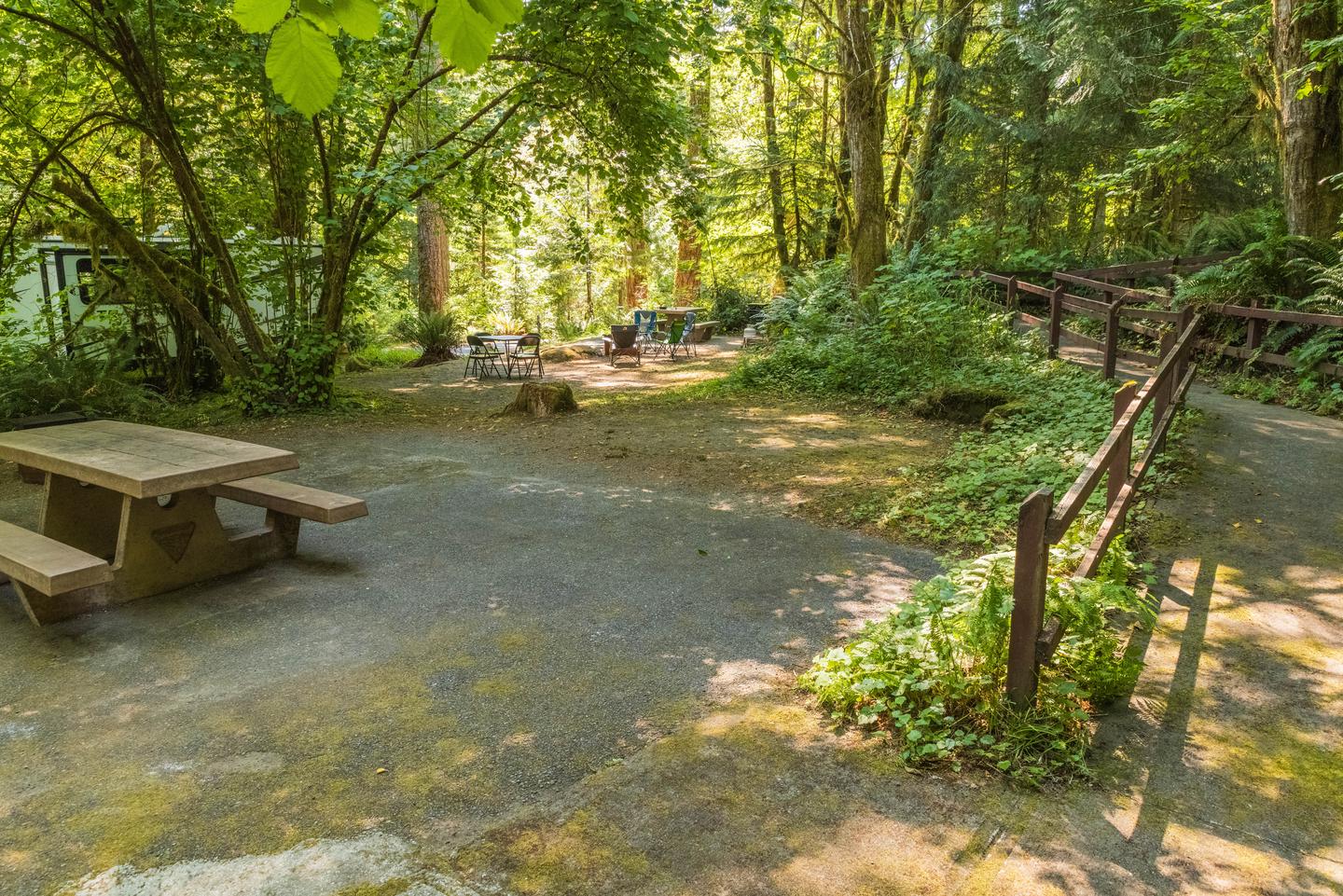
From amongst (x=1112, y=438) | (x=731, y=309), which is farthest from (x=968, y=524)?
(x=731, y=309)

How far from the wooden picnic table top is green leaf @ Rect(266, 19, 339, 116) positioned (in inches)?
132

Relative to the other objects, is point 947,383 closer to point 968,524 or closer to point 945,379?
point 945,379

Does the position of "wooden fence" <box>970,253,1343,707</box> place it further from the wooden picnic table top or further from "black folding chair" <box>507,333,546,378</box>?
"black folding chair" <box>507,333,546,378</box>

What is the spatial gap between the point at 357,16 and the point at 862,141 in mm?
13937

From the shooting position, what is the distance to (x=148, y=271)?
1059cm

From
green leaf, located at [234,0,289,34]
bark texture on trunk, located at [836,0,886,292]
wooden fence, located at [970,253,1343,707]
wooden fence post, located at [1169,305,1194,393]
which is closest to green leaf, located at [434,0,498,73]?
green leaf, located at [234,0,289,34]

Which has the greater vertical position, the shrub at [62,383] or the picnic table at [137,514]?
the shrub at [62,383]

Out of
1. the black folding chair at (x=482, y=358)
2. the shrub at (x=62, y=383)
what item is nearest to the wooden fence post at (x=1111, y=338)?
the black folding chair at (x=482, y=358)

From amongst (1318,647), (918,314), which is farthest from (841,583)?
(918,314)

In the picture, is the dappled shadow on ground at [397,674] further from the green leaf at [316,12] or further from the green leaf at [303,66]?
the green leaf at [316,12]

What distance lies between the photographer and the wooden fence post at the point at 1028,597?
3221 millimetres

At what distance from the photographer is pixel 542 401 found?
11445 millimetres

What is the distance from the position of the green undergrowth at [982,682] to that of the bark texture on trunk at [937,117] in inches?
611

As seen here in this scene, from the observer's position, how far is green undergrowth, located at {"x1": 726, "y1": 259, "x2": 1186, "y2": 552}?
647 cm
